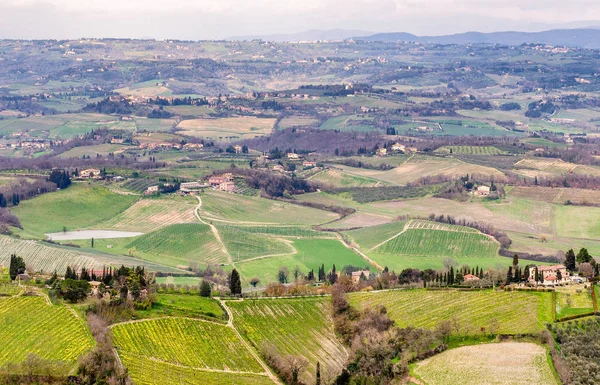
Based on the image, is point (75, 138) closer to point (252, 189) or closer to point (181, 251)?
point (252, 189)

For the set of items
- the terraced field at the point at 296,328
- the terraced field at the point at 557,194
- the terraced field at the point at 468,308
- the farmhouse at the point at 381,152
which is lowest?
the farmhouse at the point at 381,152

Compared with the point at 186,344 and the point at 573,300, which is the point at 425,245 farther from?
the point at 186,344

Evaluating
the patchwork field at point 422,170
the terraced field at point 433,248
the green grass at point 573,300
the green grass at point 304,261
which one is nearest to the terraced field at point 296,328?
the green grass at point 573,300

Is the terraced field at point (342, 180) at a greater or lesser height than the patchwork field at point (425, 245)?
lesser

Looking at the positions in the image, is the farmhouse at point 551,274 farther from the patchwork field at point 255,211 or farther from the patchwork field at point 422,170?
the patchwork field at point 422,170

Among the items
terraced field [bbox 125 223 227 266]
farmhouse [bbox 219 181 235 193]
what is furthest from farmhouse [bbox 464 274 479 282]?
farmhouse [bbox 219 181 235 193]

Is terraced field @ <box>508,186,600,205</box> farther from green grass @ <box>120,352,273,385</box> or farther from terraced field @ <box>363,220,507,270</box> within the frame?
green grass @ <box>120,352,273,385</box>
